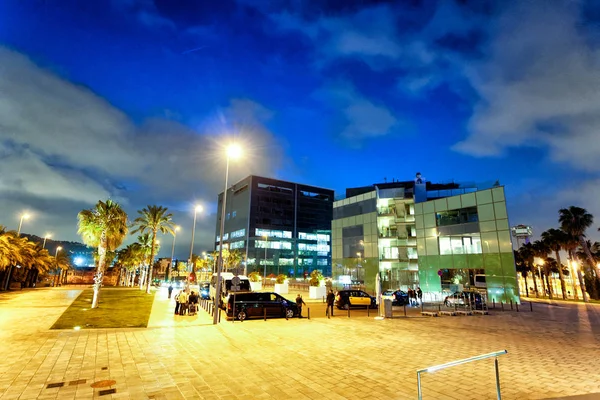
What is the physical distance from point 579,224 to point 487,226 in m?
24.5

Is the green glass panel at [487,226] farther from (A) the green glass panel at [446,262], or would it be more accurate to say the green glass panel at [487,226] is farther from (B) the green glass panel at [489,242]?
(A) the green glass panel at [446,262]

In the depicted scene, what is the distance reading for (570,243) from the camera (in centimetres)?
4753

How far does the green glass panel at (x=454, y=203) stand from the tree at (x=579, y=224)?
79.5 ft

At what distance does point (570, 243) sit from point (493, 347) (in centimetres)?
5026

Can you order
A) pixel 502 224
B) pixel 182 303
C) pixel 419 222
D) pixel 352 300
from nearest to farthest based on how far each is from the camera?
pixel 182 303
pixel 352 300
pixel 502 224
pixel 419 222

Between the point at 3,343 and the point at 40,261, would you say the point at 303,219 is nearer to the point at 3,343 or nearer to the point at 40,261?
the point at 40,261

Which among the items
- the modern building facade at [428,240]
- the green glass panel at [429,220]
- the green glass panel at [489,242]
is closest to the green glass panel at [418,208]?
the modern building facade at [428,240]

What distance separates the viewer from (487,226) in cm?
3291

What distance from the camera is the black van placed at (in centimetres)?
1864

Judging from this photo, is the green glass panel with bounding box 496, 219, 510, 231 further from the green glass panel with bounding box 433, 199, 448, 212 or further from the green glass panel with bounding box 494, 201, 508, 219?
the green glass panel with bounding box 433, 199, 448, 212

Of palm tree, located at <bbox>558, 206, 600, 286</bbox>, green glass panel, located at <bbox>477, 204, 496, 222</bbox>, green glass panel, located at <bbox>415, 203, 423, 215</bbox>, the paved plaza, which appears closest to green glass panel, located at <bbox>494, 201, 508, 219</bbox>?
green glass panel, located at <bbox>477, 204, 496, 222</bbox>

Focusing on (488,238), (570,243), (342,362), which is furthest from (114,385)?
(570,243)

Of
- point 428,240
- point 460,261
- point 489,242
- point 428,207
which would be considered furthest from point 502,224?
point 428,207

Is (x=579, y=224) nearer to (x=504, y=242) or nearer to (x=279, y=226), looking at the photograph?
(x=504, y=242)
